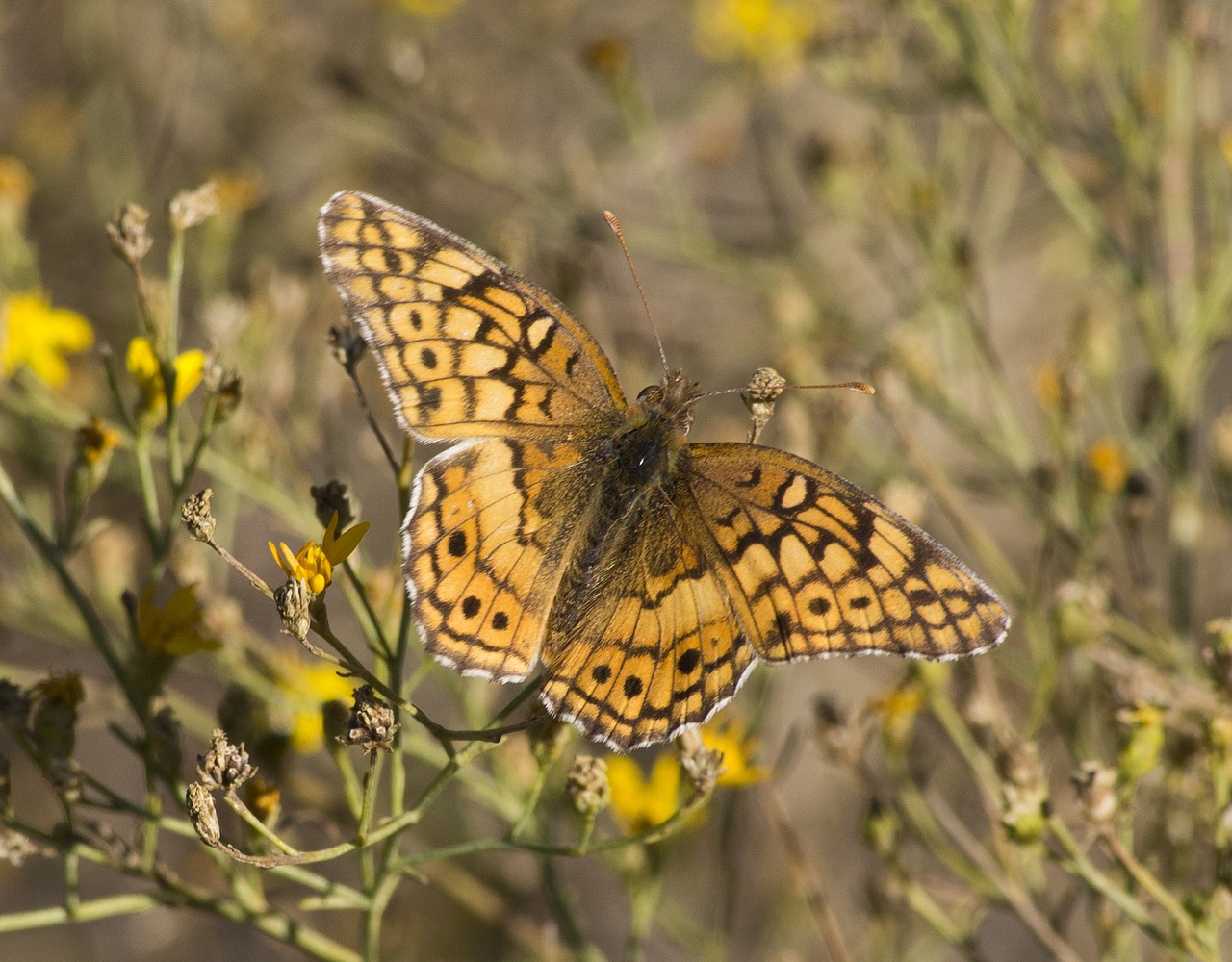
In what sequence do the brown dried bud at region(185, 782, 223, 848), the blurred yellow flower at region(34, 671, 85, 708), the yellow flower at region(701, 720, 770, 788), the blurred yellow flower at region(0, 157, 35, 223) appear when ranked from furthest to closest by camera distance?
1. the blurred yellow flower at region(0, 157, 35, 223)
2. the yellow flower at region(701, 720, 770, 788)
3. the blurred yellow flower at region(34, 671, 85, 708)
4. the brown dried bud at region(185, 782, 223, 848)

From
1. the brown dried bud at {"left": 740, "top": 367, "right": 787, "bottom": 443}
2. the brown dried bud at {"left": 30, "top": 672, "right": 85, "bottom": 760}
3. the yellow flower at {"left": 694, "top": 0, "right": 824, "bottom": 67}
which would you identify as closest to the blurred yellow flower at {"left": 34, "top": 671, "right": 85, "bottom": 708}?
the brown dried bud at {"left": 30, "top": 672, "right": 85, "bottom": 760}

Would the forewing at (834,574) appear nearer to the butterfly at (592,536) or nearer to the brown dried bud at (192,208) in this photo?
the butterfly at (592,536)

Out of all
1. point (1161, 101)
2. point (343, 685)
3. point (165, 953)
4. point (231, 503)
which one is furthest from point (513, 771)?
point (165, 953)

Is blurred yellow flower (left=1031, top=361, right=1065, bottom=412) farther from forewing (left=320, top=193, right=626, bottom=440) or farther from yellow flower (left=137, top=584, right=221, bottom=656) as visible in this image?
yellow flower (left=137, top=584, right=221, bottom=656)

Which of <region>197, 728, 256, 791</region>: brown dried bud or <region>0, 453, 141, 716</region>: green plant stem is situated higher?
<region>0, 453, 141, 716</region>: green plant stem

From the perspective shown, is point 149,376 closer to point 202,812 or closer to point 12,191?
point 202,812
